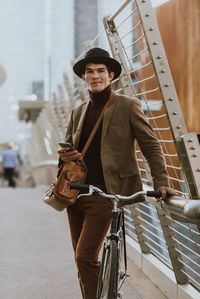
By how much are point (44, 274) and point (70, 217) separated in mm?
1985

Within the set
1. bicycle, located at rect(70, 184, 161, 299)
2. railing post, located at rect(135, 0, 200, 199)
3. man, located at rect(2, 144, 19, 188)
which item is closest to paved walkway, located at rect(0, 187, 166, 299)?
bicycle, located at rect(70, 184, 161, 299)

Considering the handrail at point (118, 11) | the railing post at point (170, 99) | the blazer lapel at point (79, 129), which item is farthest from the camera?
the handrail at point (118, 11)

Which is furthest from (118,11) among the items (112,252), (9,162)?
(9,162)

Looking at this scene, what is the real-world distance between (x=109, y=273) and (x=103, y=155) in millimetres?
828

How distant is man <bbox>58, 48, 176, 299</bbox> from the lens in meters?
3.54

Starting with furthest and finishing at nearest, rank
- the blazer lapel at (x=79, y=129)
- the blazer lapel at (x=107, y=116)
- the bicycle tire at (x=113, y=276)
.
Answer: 1. the blazer lapel at (x=79, y=129)
2. the blazer lapel at (x=107, y=116)
3. the bicycle tire at (x=113, y=276)

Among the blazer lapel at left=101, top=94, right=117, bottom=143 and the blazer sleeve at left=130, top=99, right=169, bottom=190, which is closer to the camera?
the blazer sleeve at left=130, top=99, right=169, bottom=190

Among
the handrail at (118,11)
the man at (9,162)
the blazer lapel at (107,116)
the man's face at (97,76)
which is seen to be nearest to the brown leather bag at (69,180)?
the blazer lapel at (107,116)

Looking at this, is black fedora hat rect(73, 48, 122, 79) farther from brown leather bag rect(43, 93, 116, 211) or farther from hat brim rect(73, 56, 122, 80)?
brown leather bag rect(43, 93, 116, 211)

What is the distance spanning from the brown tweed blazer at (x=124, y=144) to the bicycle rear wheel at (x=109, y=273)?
47 centimetres

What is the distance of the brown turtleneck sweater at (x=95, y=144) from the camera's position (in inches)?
145

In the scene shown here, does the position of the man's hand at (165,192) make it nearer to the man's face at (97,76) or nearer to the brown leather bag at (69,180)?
the brown leather bag at (69,180)

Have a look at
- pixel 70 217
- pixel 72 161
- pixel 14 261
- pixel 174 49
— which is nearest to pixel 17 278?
pixel 14 261

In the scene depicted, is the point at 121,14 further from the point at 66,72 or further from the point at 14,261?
the point at 66,72
